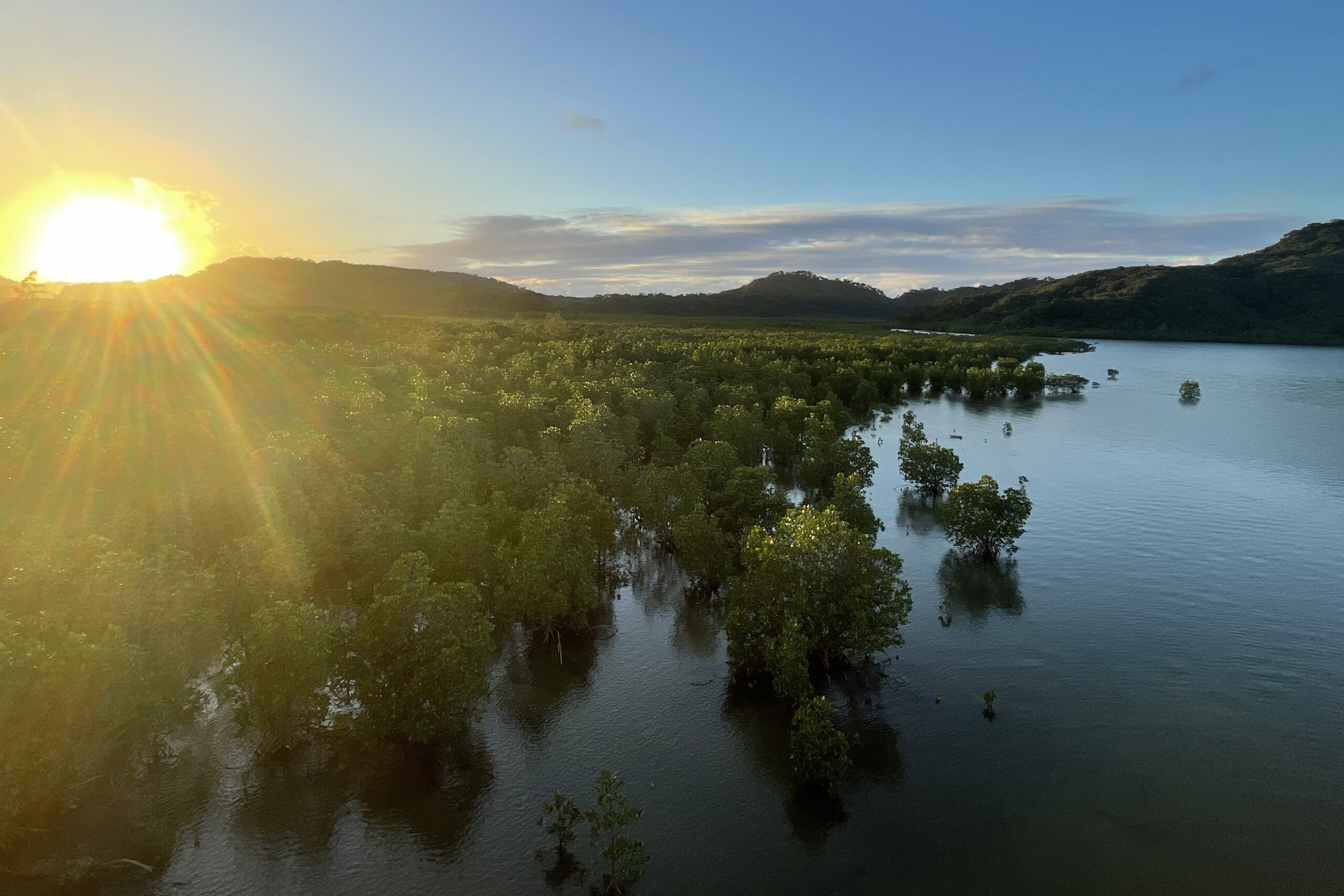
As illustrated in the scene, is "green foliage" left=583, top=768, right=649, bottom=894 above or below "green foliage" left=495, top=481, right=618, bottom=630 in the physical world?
below

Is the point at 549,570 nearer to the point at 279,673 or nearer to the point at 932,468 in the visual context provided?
the point at 279,673

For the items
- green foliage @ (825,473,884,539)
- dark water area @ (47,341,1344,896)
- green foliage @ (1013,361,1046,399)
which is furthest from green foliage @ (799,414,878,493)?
green foliage @ (1013,361,1046,399)

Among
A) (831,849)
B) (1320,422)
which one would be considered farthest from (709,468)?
(1320,422)

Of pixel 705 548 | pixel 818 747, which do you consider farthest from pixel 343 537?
pixel 818 747

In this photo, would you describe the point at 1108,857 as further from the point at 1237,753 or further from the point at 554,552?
the point at 554,552

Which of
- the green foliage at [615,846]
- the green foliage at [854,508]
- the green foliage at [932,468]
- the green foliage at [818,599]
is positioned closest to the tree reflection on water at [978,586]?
the green foliage at [854,508]

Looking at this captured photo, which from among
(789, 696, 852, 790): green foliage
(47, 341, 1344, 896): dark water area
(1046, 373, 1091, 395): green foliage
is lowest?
(47, 341, 1344, 896): dark water area

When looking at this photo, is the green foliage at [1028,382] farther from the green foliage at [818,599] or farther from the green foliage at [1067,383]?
the green foliage at [818,599]

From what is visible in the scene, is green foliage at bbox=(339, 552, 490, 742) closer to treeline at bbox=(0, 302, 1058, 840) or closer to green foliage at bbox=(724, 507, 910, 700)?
treeline at bbox=(0, 302, 1058, 840)
